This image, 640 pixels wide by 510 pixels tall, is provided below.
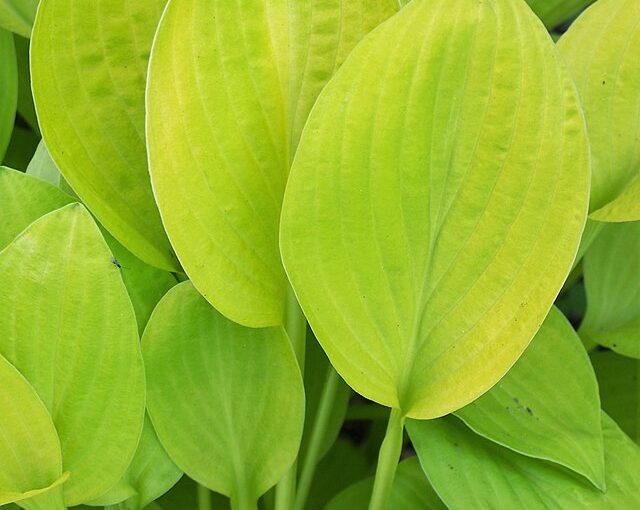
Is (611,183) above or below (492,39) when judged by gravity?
below

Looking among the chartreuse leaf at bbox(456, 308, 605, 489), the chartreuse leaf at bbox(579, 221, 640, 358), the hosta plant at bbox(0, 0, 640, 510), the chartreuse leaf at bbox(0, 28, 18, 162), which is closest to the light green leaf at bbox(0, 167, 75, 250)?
the hosta plant at bbox(0, 0, 640, 510)

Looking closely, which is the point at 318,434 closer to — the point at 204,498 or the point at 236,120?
the point at 204,498

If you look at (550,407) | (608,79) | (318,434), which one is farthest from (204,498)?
(608,79)

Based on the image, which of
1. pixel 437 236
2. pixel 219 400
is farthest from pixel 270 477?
pixel 437 236

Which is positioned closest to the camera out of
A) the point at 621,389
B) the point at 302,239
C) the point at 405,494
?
the point at 302,239

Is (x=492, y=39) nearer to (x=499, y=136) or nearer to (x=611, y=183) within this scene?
(x=499, y=136)

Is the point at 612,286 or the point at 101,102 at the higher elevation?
the point at 101,102

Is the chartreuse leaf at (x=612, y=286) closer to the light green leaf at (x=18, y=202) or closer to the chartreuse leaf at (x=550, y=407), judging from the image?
the chartreuse leaf at (x=550, y=407)
